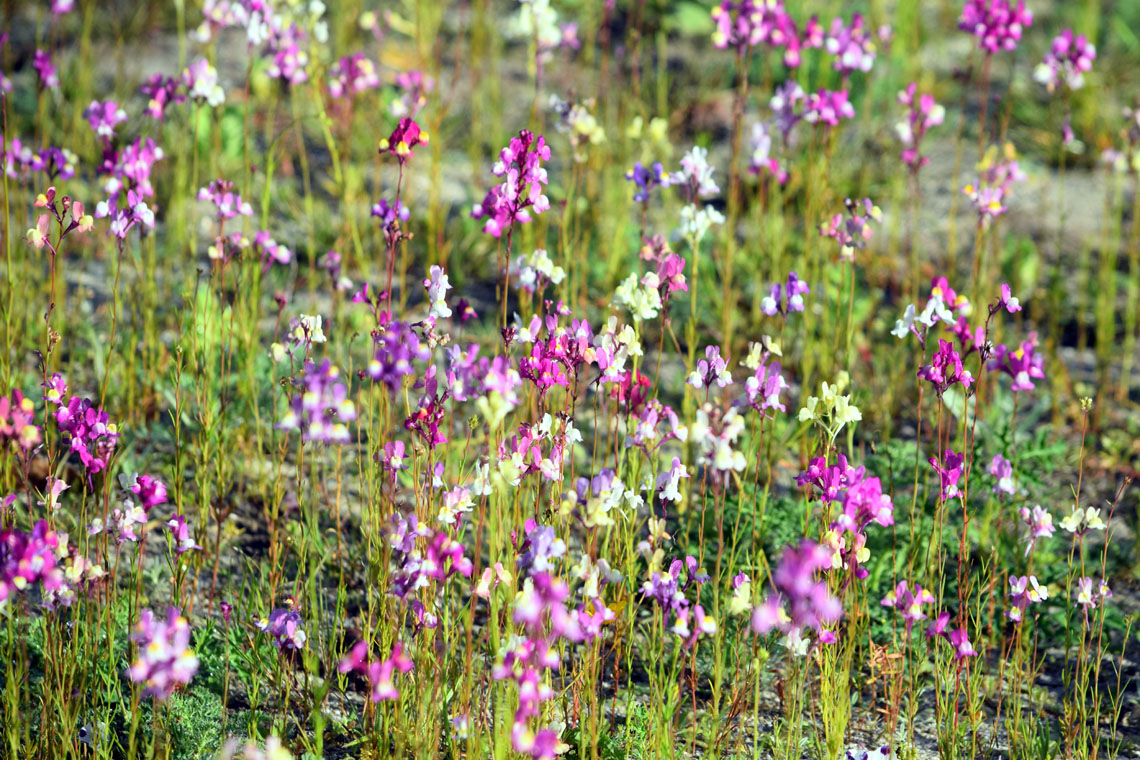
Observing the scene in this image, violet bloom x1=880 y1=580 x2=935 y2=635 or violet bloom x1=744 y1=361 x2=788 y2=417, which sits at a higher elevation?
violet bloom x1=744 y1=361 x2=788 y2=417

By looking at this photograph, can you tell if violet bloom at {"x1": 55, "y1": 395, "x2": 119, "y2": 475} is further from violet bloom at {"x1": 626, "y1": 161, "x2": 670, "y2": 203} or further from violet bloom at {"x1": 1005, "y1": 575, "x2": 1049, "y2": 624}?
violet bloom at {"x1": 1005, "y1": 575, "x2": 1049, "y2": 624}

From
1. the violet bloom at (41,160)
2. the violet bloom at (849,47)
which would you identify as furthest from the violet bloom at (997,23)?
the violet bloom at (41,160)

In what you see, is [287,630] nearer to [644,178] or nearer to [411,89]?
[644,178]

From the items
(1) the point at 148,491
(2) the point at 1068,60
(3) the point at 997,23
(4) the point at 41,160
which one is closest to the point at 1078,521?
(1) the point at 148,491

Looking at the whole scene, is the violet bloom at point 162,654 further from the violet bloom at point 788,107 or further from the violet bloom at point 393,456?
the violet bloom at point 788,107

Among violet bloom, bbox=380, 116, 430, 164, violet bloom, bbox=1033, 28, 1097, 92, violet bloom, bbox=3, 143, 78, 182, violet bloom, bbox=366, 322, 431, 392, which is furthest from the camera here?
violet bloom, bbox=1033, 28, 1097, 92

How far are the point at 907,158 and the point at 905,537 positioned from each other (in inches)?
46.3

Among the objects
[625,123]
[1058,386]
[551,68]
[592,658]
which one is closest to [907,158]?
[1058,386]

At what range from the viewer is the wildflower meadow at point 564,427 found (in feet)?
6.52

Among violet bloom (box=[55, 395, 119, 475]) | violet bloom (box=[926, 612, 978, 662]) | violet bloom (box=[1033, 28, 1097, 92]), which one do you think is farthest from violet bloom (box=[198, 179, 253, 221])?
violet bloom (box=[1033, 28, 1097, 92])

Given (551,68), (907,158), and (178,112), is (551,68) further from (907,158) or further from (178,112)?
(907,158)

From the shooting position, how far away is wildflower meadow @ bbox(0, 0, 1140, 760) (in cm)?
199

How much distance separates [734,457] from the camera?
1882 millimetres

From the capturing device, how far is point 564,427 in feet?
6.91
